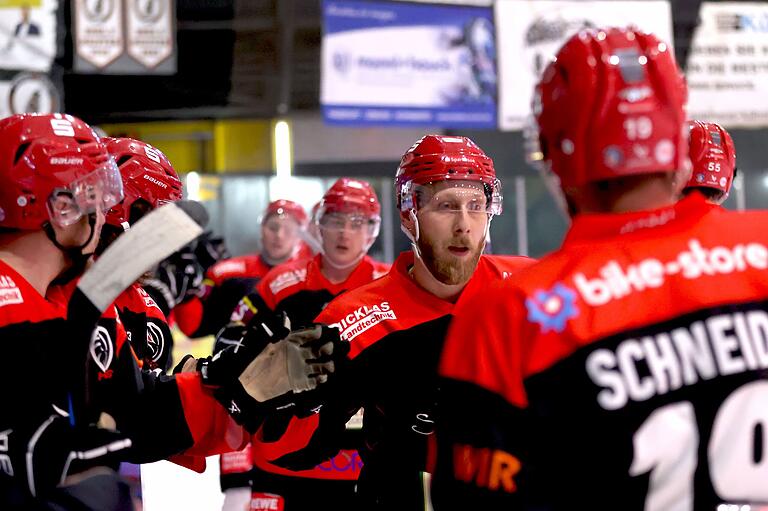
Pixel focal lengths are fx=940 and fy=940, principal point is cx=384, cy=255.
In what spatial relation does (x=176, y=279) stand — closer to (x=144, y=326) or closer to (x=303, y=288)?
(x=303, y=288)

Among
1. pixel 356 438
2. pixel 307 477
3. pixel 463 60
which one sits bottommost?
pixel 307 477

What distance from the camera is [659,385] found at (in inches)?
52.1

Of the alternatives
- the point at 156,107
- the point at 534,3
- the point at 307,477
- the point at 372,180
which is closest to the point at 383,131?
the point at 372,180

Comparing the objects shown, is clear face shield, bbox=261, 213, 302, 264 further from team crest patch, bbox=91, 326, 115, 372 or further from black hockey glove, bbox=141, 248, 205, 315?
team crest patch, bbox=91, 326, 115, 372

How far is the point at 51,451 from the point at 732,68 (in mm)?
8336

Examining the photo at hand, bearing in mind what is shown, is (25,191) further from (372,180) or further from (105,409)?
(372,180)

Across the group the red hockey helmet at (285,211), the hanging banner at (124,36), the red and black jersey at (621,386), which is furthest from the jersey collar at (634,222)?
the hanging banner at (124,36)

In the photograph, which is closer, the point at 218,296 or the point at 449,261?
the point at 449,261

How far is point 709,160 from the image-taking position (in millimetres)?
3117

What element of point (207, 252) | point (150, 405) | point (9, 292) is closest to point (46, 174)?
point (9, 292)

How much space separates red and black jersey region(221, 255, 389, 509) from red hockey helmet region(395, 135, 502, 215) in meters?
0.50

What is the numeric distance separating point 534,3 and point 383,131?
698 centimetres

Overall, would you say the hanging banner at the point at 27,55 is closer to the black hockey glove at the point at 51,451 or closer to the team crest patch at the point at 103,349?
the team crest patch at the point at 103,349

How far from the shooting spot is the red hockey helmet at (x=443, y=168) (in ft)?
8.71
